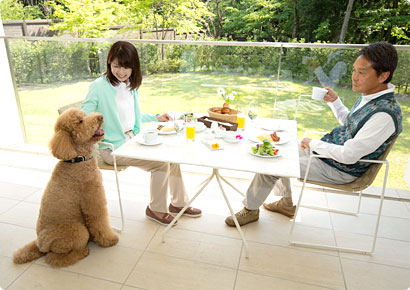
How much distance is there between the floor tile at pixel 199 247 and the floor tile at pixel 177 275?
5 centimetres

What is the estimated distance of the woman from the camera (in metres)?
2.00

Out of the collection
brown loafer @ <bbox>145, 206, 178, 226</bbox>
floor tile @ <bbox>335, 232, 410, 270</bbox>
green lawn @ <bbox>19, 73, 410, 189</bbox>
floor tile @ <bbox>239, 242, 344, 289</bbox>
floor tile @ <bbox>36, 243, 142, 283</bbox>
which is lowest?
floor tile @ <bbox>335, 232, 410, 270</bbox>

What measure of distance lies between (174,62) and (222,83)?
23.4 inches

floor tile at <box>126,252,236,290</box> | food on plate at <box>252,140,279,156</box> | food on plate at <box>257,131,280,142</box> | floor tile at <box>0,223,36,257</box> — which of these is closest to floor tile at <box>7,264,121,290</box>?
floor tile at <box>126,252,236,290</box>

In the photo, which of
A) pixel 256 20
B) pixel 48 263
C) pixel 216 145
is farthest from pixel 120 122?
pixel 256 20

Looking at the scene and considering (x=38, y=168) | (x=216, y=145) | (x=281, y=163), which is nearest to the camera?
(x=281, y=163)

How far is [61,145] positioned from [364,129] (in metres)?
1.71

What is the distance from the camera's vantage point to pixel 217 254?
1.92 m

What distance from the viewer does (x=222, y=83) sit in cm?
326

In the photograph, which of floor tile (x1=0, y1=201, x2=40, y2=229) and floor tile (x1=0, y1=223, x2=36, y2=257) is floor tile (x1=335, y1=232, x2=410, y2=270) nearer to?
floor tile (x1=0, y1=223, x2=36, y2=257)

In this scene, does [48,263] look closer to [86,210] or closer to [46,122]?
[86,210]

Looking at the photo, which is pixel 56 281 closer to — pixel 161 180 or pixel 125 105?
pixel 161 180

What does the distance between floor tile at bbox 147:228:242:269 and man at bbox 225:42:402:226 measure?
0.43 metres

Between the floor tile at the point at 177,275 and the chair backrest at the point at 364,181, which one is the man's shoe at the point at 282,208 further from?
the floor tile at the point at 177,275
